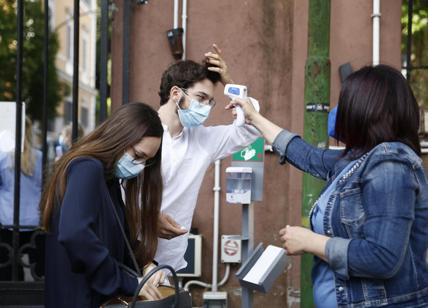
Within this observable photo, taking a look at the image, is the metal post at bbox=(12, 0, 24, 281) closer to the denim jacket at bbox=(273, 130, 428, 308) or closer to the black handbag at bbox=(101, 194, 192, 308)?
the black handbag at bbox=(101, 194, 192, 308)

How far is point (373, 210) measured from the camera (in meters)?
2.28

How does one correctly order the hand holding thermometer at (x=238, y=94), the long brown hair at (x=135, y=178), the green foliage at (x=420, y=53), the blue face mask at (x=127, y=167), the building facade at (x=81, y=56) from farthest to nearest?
1. the building facade at (x=81, y=56)
2. the green foliage at (x=420, y=53)
3. the hand holding thermometer at (x=238, y=94)
4. the blue face mask at (x=127, y=167)
5. the long brown hair at (x=135, y=178)

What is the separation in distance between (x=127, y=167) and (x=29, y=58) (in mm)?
20564

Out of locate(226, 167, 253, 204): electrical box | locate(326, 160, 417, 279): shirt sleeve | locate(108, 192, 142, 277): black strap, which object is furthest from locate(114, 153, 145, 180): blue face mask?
locate(226, 167, 253, 204): electrical box

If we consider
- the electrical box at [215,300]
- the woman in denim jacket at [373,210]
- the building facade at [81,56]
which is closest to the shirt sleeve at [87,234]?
the woman in denim jacket at [373,210]

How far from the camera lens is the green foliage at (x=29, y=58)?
17953 mm

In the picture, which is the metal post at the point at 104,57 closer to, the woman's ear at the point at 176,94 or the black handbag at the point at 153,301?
the woman's ear at the point at 176,94

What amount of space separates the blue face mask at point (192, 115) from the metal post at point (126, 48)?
2.05m

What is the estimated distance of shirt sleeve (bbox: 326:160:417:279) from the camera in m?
2.25

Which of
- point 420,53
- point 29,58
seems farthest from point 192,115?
point 29,58

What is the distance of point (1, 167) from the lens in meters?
5.73

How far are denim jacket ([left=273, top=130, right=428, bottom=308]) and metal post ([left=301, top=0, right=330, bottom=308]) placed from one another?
4.12ft

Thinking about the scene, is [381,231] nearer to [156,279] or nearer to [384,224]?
[384,224]

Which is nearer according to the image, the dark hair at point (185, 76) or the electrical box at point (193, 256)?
the dark hair at point (185, 76)
